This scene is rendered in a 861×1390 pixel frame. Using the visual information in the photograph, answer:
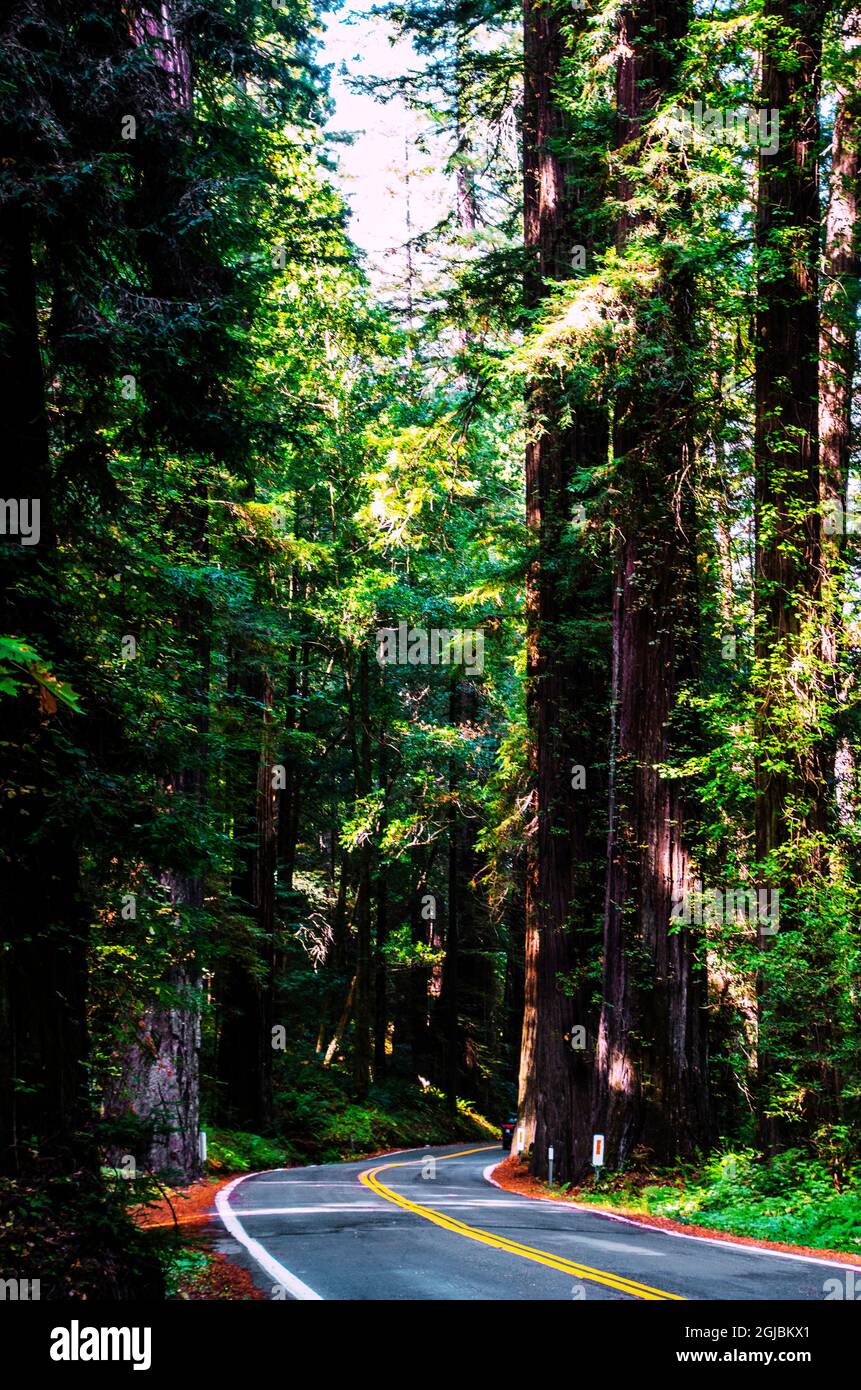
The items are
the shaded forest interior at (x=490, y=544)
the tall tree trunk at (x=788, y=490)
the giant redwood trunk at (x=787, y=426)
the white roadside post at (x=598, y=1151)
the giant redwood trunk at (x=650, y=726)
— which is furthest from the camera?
the giant redwood trunk at (x=650, y=726)

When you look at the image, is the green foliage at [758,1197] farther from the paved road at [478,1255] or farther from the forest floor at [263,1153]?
the forest floor at [263,1153]

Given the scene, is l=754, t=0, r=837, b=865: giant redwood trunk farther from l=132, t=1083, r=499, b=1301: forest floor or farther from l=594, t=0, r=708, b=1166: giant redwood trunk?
l=132, t=1083, r=499, b=1301: forest floor

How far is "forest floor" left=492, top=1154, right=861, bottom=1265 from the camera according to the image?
10271 millimetres

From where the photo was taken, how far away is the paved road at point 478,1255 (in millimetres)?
7402

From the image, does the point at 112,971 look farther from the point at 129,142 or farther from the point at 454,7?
the point at 454,7

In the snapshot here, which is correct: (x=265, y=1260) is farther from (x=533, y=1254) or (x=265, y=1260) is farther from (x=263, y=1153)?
(x=263, y=1153)

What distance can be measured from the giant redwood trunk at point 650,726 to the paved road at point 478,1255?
1.93 m

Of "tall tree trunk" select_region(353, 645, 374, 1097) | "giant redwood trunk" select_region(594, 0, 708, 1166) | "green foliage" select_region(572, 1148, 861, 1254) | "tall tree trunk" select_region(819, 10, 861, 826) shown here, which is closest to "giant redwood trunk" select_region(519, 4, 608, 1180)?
"giant redwood trunk" select_region(594, 0, 708, 1166)

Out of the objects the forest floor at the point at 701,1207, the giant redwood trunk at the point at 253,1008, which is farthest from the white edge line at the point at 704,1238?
the giant redwood trunk at the point at 253,1008

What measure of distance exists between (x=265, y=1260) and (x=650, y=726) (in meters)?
8.66

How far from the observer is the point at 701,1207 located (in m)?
12.6

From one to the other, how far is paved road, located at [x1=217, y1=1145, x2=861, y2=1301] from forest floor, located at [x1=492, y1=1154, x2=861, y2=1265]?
48 cm

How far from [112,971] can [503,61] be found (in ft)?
54.0
